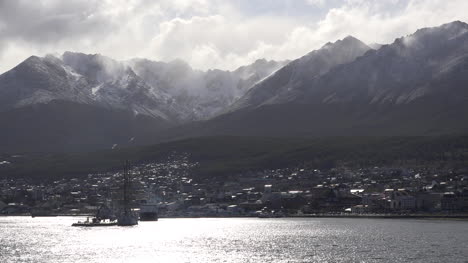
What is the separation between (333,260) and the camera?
10525 centimetres

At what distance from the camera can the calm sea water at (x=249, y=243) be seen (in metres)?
110

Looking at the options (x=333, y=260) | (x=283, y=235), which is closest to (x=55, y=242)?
(x=283, y=235)

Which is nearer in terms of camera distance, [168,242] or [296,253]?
[296,253]

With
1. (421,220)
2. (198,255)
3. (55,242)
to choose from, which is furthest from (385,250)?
(421,220)

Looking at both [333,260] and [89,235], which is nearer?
[333,260]

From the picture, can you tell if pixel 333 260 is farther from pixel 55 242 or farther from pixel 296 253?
→ pixel 55 242

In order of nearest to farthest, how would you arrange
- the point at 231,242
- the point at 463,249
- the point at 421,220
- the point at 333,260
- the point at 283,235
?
the point at 333,260, the point at 463,249, the point at 231,242, the point at 283,235, the point at 421,220

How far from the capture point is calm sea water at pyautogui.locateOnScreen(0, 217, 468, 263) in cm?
11031

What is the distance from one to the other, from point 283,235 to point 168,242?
21.9m

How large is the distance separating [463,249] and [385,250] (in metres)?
9.74

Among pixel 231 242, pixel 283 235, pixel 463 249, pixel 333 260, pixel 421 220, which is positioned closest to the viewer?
pixel 333 260

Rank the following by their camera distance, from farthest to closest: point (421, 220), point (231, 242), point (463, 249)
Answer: point (421, 220) < point (231, 242) < point (463, 249)

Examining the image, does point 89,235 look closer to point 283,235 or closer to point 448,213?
point 283,235

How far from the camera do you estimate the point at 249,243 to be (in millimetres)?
132875
